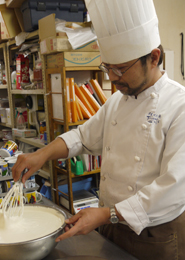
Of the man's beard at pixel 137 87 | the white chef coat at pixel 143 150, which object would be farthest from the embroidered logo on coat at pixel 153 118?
the man's beard at pixel 137 87

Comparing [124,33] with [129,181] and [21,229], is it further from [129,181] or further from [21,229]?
[21,229]

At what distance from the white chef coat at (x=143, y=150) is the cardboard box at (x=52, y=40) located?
1118 millimetres

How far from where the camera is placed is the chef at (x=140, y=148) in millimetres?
988

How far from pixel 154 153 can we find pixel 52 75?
1.77m

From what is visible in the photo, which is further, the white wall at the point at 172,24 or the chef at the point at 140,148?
the white wall at the point at 172,24

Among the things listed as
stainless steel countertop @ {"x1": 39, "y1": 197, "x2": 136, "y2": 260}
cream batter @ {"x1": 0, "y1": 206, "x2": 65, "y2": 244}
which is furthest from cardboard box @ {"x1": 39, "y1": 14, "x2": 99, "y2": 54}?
stainless steel countertop @ {"x1": 39, "y1": 197, "x2": 136, "y2": 260}

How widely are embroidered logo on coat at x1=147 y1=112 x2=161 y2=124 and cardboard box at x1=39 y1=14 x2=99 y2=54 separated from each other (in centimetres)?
145

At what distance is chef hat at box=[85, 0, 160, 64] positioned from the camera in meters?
1.15

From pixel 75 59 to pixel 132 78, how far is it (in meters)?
1.40

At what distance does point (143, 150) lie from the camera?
1.15 m

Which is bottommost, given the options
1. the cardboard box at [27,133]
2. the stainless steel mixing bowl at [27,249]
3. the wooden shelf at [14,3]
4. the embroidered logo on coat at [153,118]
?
the cardboard box at [27,133]

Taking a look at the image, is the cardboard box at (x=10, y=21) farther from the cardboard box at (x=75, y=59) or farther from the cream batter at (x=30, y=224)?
the cream batter at (x=30, y=224)

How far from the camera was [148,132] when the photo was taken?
1152mm

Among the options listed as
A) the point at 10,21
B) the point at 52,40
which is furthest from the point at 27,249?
the point at 10,21
